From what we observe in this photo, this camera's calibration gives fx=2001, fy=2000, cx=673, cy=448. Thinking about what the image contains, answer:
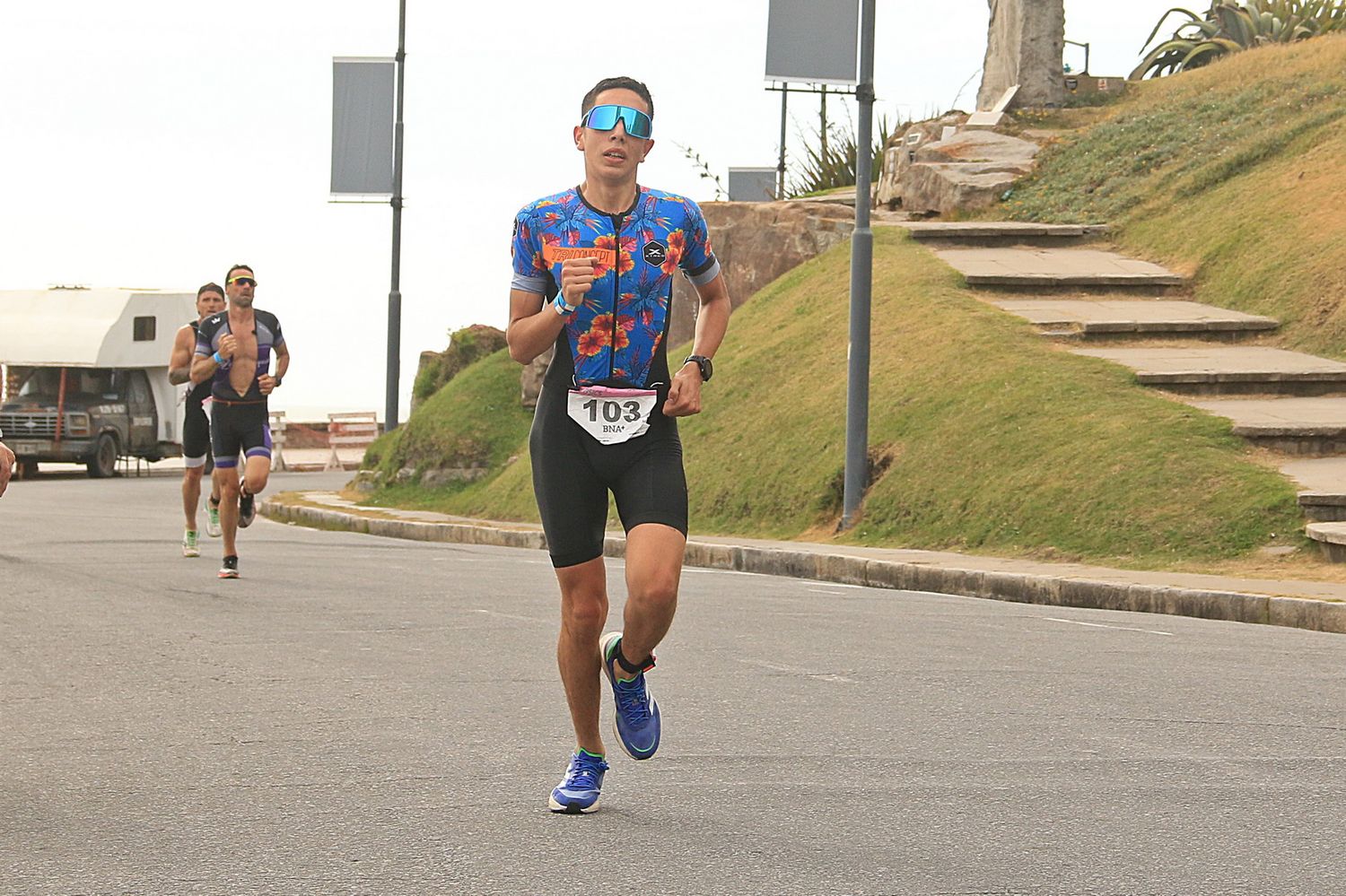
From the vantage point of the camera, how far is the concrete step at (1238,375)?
64.7 ft

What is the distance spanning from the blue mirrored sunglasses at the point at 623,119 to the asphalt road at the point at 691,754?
2.13 meters

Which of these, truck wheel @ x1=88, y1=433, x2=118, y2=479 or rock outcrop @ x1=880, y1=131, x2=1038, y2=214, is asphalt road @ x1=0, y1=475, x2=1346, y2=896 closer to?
rock outcrop @ x1=880, y1=131, x2=1038, y2=214

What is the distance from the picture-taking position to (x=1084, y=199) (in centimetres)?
2989

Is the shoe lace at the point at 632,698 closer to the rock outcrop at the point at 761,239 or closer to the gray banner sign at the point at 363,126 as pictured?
the rock outcrop at the point at 761,239

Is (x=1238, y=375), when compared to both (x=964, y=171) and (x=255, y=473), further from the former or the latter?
(x=964, y=171)

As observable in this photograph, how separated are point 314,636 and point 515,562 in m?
6.56

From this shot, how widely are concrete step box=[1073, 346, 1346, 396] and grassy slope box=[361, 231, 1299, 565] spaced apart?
454mm

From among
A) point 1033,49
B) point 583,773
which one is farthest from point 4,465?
point 1033,49

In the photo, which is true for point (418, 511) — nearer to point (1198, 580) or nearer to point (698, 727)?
point (1198, 580)

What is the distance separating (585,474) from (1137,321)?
17274mm

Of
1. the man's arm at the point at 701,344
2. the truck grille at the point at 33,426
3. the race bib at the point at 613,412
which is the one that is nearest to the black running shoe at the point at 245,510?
the man's arm at the point at 701,344

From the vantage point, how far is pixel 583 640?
246 inches

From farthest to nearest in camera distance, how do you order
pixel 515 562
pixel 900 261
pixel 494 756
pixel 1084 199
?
1. pixel 1084 199
2. pixel 900 261
3. pixel 515 562
4. pixel 494 756

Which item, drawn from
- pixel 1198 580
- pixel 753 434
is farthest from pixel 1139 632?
pixel 753 434
